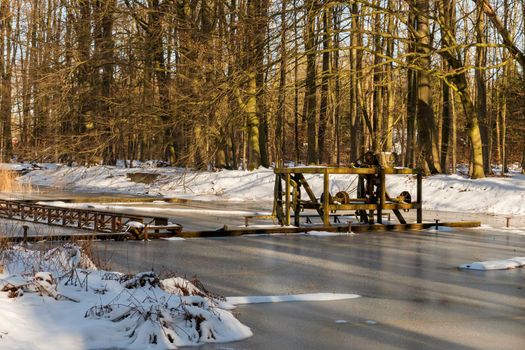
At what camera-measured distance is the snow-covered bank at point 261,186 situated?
89.2 ft

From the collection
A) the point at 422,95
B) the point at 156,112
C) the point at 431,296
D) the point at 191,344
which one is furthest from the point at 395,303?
the point at 422,95

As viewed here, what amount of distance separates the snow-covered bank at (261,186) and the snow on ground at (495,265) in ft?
34.0

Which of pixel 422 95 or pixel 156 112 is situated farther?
pixel 422 95

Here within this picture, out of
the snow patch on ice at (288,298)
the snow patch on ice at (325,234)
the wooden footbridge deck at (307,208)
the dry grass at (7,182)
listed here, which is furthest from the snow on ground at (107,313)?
the dry grass at (7,182)

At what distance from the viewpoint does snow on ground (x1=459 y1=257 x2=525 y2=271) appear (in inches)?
477

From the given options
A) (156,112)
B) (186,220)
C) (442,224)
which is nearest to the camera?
(442,224)

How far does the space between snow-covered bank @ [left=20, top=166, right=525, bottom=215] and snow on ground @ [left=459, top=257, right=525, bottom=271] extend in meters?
10.4

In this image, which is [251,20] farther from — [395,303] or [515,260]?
[395,303]

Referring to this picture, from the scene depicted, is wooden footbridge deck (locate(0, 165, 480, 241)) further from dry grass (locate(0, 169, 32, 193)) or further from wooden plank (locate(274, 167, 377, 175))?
dry grass (locate(0, 169, 32, 193))

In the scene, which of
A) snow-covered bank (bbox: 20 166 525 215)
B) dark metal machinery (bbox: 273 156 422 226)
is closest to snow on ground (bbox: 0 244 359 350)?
dark metal machinery (bbox: 273 156 422 226)

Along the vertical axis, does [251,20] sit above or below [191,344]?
above

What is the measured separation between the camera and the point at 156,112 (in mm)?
27828

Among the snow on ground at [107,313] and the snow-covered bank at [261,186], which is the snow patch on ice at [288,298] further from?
the snow-covered bank at [261,186]

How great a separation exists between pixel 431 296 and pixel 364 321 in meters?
1.93
